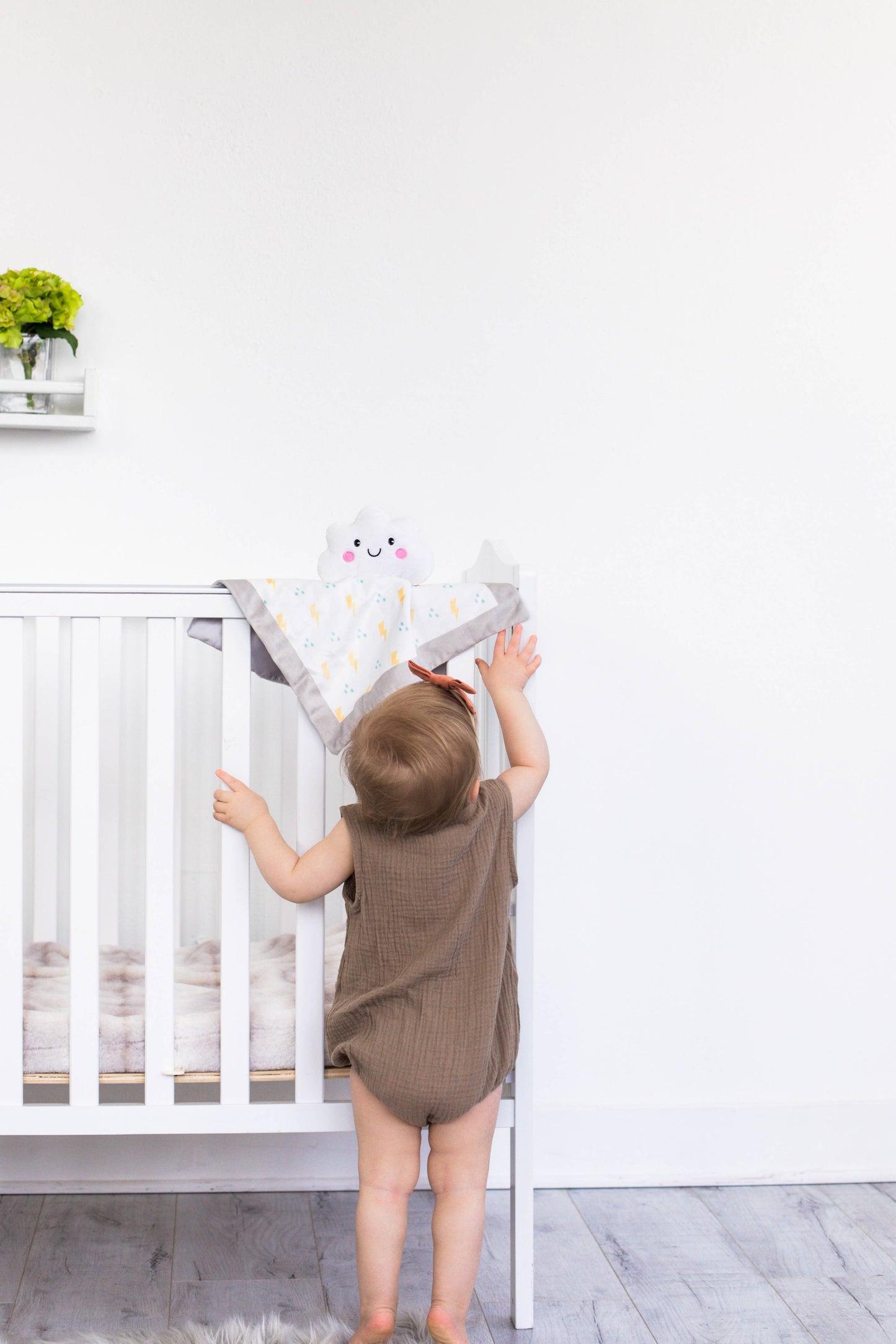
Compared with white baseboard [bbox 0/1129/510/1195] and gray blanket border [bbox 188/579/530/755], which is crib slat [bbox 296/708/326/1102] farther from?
white baseboard [bbox 0/1129/510/1195]

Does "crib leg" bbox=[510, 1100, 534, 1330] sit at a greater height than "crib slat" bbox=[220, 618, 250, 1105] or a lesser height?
lesser

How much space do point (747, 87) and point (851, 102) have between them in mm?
176

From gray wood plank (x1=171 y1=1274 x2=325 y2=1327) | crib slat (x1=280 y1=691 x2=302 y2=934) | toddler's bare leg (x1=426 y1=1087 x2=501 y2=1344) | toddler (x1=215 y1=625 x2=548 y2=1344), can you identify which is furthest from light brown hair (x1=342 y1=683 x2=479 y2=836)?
gray wood plank (x1=171 y1=1274 x2=325 y2=1327)

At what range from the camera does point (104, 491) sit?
5.44ft

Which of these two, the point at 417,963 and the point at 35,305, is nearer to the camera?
the point at 417,963

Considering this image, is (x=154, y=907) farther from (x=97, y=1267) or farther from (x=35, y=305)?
(x=35, y=305)

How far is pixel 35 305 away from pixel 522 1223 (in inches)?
56.1

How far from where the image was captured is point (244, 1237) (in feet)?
4.79

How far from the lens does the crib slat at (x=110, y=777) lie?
5.34 ft

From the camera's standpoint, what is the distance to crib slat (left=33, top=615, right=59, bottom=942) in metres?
1.57

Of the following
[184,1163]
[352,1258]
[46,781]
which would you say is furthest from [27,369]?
[352,1258]

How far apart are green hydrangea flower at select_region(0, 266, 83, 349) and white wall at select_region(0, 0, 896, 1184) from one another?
0.08 m

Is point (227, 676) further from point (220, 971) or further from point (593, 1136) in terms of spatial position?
point (593, 1136)

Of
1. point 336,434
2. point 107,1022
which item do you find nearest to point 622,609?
point 336,434
